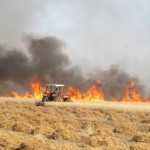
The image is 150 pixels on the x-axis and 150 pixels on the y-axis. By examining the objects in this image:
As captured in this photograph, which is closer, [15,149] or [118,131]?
[15,149]

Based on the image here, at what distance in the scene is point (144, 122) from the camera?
101 feet

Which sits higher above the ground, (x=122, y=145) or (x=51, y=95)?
(x=51, y=95)

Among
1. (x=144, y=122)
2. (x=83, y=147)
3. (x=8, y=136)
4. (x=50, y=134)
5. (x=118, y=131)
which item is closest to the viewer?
(x=83, y=147)

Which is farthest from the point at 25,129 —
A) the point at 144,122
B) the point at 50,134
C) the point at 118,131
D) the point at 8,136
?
the point at 144,122

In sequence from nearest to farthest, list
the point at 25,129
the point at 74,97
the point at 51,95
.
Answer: the point at 25,129, the point at 51,95, the point at 74,97

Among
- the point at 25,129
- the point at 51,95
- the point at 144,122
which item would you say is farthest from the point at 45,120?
the point at 51,95

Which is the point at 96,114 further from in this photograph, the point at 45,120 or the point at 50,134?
the point at 50,134

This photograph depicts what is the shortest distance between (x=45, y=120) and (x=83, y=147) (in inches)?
427

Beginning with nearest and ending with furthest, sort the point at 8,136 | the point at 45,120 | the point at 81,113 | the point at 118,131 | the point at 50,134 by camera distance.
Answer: the point at 8,136, the point at 50,134, the point at 118,131, the point at 45,120, the point at 81,113

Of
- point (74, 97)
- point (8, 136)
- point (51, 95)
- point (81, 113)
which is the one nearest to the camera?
point (8, 136)

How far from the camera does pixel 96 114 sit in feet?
122

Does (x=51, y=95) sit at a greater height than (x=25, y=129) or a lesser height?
greater

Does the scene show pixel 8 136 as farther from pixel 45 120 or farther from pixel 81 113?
pixel 81 113

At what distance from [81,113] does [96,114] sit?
1.31m
